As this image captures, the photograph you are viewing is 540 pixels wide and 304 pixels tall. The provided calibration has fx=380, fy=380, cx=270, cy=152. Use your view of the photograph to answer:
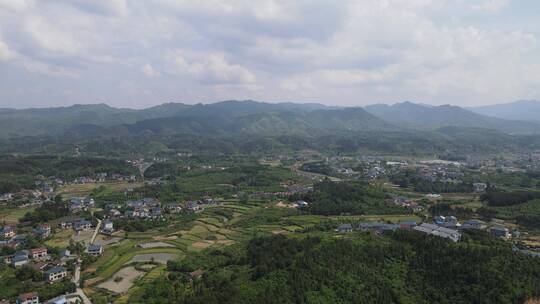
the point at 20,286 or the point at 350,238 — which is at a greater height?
the point at 350,238

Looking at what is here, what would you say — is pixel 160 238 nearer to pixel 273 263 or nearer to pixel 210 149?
pixel 273 263

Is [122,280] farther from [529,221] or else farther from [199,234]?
[529,221]

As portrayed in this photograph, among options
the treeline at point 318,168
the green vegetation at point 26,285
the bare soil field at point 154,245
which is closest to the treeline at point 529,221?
the bare soil field at point 154,245

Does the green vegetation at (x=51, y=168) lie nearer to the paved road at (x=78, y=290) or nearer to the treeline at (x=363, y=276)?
the paved road at (x=78, y=290)

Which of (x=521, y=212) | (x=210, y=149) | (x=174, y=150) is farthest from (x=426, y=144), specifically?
(x=521, y=212)

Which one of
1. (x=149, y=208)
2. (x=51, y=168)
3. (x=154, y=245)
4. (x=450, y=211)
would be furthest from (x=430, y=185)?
(x=51, y=168)
